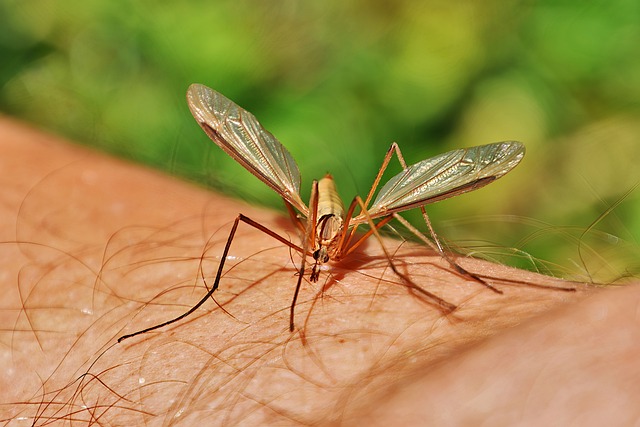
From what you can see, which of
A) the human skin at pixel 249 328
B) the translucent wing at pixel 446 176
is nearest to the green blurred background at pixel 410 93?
the human skin at pixel 249 328

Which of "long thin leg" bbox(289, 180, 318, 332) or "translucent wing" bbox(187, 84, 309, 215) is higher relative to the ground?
"translucent wing" bbox(187, 84, 309, 215)

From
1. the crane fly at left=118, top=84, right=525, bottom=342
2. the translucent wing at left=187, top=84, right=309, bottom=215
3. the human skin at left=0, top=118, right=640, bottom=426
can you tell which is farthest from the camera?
the translucent wing at left=187, top=84, right=309, bottom=215

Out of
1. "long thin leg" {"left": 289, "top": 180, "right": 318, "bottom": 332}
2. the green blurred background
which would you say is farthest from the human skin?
the green blurred background

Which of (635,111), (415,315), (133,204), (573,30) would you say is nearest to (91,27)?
(133,204)

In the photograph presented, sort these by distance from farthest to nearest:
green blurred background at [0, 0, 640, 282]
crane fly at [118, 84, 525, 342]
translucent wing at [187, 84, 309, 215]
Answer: green blurred background at [0, 0, 640, 282], translucent wing at [187, 84, 309, 215], crane fly at [118, 84, 525, 342]

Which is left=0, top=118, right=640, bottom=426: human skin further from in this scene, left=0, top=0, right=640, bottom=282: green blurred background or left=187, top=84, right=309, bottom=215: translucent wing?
left=0, top=0, right=640, bottom=282: green blurred background

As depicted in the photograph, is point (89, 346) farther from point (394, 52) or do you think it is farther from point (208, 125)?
point (394, 52)

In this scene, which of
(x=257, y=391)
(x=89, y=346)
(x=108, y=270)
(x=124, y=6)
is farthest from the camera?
(x=124, y=6)

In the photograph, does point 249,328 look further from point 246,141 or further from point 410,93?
point 410,93
